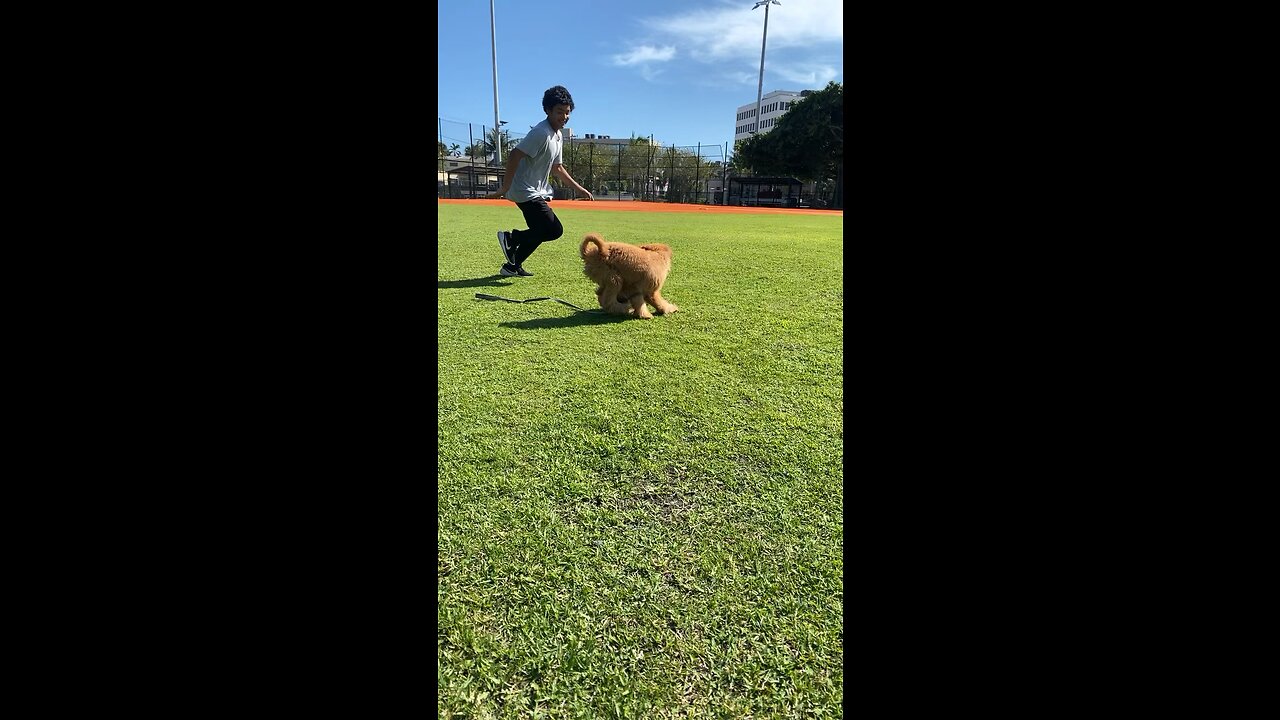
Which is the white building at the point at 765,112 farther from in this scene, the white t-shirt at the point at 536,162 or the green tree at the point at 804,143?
the white t-shirt at the point at 536,162

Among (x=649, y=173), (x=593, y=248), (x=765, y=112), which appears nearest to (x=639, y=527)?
(x=593, y=248)

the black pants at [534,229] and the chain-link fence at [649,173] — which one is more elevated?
the chain-link fence at [649,173]

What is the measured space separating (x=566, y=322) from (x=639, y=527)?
105 inches

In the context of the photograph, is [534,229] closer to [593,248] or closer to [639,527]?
[593,248]

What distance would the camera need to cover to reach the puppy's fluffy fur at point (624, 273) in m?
4.17

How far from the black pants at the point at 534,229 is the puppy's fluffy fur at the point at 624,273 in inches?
68.0

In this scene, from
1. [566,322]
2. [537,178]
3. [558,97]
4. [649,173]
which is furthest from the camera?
[649,173]

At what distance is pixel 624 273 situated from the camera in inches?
165

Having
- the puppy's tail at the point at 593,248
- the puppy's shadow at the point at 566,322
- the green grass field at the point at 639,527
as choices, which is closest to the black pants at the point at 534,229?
the puppy's tail at the point at 593,248
